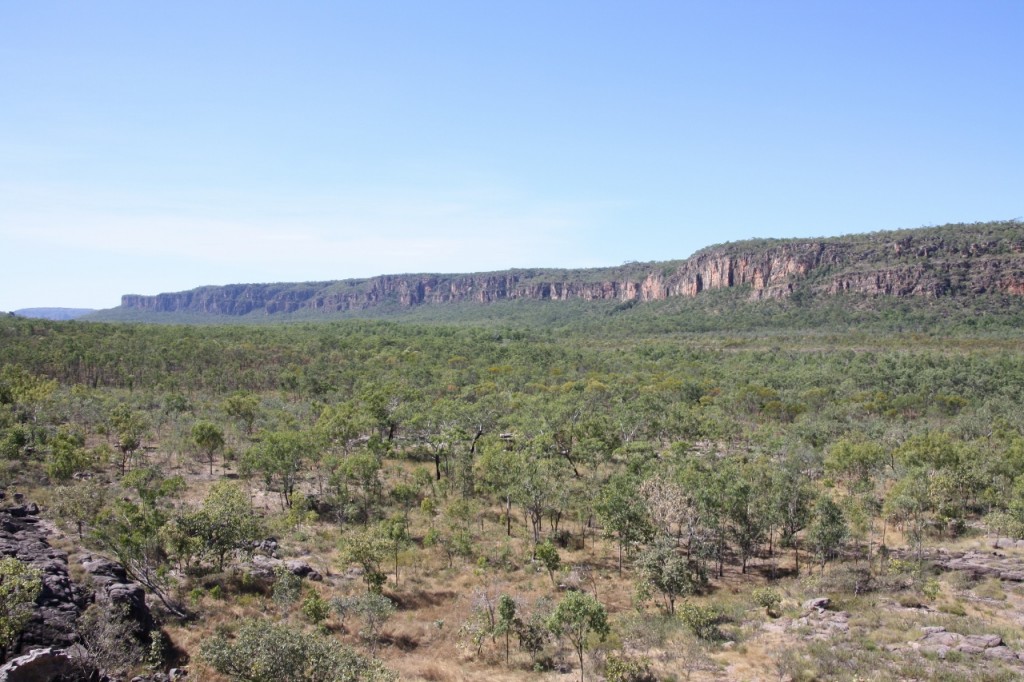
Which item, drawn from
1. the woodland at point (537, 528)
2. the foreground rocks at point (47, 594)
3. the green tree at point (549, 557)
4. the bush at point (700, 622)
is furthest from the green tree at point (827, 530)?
the foreground rocks at point (47, 594)

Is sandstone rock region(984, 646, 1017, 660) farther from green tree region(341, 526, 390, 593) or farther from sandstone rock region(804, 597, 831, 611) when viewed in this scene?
green tree region(341, 526, 390, 593)

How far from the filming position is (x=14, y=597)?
16.7 metres

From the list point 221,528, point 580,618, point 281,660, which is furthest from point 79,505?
point 580,618

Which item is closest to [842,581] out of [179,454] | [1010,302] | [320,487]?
[320,487]

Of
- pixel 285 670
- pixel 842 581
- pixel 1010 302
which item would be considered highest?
pixel 1010 302

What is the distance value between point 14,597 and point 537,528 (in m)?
27.2

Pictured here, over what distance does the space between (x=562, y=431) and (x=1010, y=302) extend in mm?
151522

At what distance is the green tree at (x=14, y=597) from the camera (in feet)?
53.3

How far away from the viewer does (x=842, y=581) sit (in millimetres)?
28750

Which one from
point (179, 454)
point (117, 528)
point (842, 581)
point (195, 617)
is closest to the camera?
point (195, 617)

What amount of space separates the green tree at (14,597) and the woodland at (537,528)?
0.34ft

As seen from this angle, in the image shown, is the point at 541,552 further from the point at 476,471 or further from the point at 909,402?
the point at 909,402

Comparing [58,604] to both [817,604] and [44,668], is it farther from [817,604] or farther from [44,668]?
[817,604]

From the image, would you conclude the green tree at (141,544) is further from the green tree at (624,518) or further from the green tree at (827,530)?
the green tree at (827,530)
